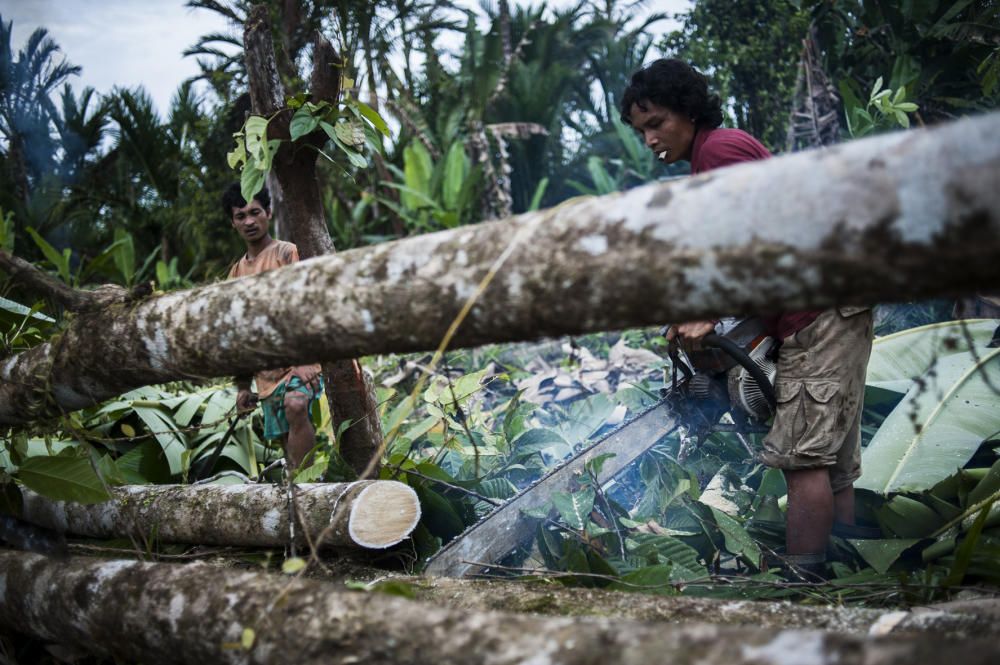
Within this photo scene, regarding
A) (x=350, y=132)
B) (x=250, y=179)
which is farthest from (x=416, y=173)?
(x=250, y=179)

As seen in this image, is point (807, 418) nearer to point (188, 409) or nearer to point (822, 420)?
point (822, 420)

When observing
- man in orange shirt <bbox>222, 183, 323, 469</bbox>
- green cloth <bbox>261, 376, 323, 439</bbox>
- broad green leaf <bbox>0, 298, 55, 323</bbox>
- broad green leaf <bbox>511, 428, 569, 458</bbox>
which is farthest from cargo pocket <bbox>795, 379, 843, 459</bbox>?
broad green leaf <bbox>0, 298, 55, 323</bbox>

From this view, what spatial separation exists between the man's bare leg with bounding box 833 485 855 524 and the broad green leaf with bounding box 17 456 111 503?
105 inches

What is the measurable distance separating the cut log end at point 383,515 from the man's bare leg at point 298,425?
148 cm

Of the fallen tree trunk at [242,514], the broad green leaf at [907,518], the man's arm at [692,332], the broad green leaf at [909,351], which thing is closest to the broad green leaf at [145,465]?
the fallen tree trunk at [242,514]

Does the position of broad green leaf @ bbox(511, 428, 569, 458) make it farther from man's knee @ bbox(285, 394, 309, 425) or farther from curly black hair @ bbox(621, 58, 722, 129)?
curly black hair @ bbox(621, 58, 722, 129)

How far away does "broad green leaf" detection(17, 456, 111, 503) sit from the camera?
95.3 inches

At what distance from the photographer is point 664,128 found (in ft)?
9.53

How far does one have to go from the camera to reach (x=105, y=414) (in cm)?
384

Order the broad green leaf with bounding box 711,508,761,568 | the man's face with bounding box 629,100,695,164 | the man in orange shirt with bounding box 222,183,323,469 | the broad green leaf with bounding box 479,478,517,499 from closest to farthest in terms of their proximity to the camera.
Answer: the broad green leaf with bounding box 711,508,761,568 < the man's face with bounding box 629,100,695,164 < the broad green leaf with bounding box 479,478,517,499 < the man in orange shirt with bounding box 222,183,323,469

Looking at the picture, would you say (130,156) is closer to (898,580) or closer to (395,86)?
(395,86)

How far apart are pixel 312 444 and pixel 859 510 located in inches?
102

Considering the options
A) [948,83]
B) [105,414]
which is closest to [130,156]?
[105,414]

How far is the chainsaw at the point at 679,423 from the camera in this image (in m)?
2.60
